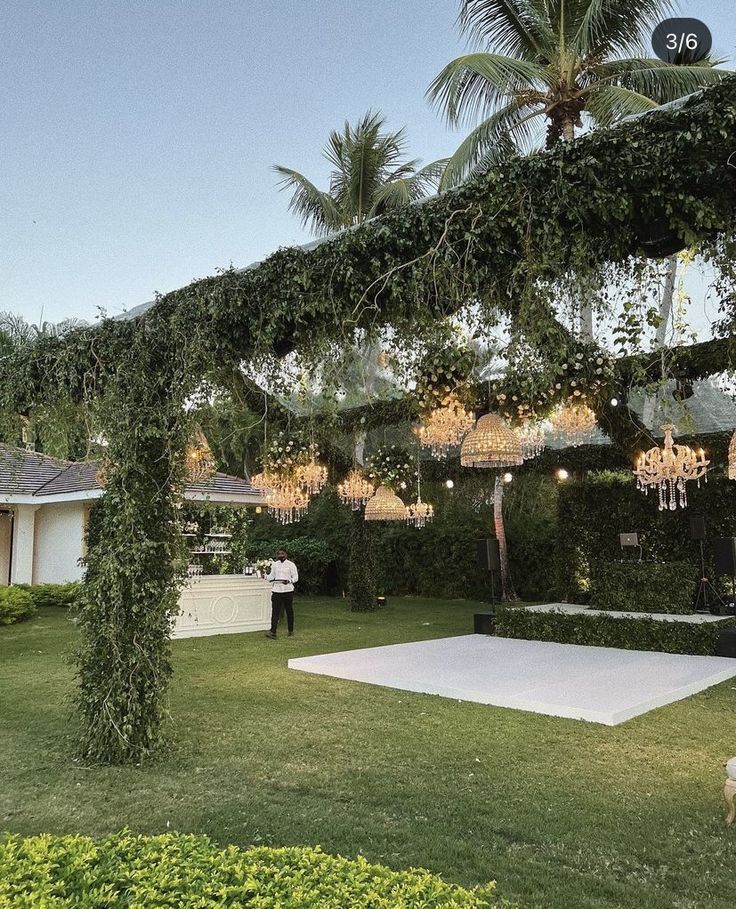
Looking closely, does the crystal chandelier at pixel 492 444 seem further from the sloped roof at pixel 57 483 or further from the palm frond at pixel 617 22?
the sloped roof at pixel 57 483

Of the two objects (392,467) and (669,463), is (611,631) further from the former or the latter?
(392,467)

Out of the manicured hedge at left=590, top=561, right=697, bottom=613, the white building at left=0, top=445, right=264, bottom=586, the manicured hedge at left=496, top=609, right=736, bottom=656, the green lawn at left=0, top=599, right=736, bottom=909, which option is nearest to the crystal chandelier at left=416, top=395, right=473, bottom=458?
the green lawn at left=0, top=599, right=736, bottom=909

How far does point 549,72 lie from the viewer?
10602mm

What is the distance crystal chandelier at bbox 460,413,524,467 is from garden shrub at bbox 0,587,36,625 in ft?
33.3

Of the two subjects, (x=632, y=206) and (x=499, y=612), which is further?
(x=499, y=612)

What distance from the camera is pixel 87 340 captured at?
5750mm

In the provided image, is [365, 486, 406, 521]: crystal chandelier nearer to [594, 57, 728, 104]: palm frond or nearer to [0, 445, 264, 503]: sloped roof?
[0, 445, 264, 503]: sloped roof

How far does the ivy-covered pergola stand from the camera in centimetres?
363

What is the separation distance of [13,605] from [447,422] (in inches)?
401

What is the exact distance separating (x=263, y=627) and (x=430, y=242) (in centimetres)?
1103

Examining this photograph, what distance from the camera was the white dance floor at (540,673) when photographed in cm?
680

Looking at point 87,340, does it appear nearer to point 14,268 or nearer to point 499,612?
point 499,612

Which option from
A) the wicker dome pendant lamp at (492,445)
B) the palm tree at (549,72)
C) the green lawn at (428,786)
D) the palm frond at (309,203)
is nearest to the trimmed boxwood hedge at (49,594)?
the green lawn at (428,786)

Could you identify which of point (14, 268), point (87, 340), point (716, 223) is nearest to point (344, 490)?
point (87, 340)
